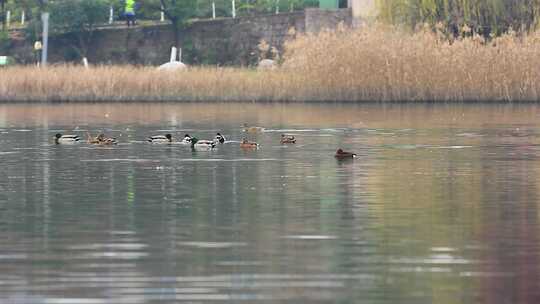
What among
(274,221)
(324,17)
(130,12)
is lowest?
(274,221)

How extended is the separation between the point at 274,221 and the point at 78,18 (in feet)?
234

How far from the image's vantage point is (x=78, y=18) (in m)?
89.1

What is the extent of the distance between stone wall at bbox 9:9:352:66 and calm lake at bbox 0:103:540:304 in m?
52.7

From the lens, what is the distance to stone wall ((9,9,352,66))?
89.6 meters

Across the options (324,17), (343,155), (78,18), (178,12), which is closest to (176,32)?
(178,12)

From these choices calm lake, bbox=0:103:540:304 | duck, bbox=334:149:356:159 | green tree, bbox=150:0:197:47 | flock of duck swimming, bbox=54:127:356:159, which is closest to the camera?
calm lake, bbox=0:103:540:304

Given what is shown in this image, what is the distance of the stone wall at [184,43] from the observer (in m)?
89.6

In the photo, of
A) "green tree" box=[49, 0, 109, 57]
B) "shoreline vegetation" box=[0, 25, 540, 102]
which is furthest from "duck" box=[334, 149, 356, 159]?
"green tree" box=[49, 0, 109, 57]

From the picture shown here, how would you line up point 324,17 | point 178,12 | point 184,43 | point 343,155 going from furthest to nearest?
point 184,43 < point 178,12 < point 324,17 < point 343,155

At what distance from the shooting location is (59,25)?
90.3 meters

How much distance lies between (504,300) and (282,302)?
181cm

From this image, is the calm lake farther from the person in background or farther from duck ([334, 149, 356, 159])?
the person in background

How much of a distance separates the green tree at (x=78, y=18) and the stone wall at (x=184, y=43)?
36 cm

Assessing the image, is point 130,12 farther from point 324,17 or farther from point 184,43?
point 324,17
